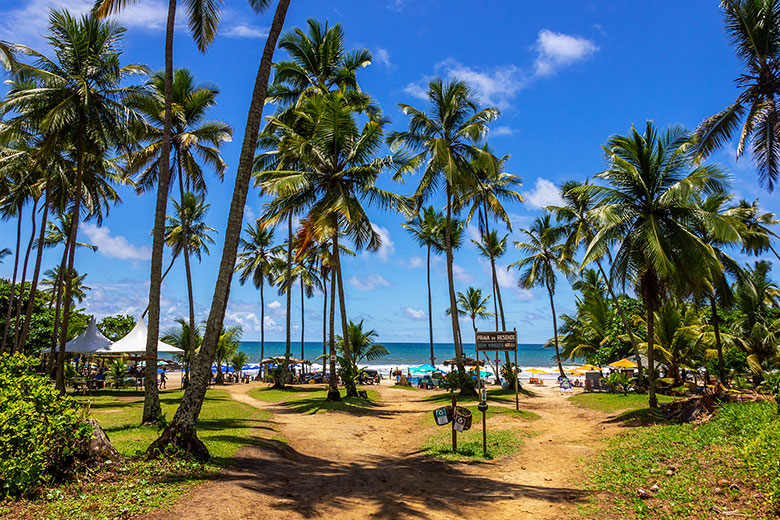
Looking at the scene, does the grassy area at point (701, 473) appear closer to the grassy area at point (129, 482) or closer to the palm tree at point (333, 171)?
the grassy area at point (129, 482)

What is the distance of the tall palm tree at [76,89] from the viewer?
14996 mm

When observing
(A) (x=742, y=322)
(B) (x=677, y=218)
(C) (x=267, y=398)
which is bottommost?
(C) (x=267, y=398)

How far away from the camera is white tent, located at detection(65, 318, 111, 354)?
22938 millimetres

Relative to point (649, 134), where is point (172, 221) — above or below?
above

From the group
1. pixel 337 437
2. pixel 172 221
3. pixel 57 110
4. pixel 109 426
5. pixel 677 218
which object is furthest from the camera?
pixel 172 221

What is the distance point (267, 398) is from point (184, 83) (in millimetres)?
15485

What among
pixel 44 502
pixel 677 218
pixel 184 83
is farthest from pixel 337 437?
pixel 184 83

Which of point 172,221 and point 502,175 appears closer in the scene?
point 502,175

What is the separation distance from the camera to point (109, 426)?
38.8 feet

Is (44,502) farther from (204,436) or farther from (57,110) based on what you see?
(57,110)

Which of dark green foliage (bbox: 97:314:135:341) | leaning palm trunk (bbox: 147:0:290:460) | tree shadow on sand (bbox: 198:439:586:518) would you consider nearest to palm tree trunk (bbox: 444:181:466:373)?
tree shadow on sand (bbox: 198:439:586:518)

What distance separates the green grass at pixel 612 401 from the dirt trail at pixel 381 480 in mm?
4358

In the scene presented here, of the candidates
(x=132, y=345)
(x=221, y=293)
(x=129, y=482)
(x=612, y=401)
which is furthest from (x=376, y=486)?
(x=132, y=345)

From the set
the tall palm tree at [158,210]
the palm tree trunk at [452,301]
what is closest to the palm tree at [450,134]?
the palm tree trunk at [452,301]
